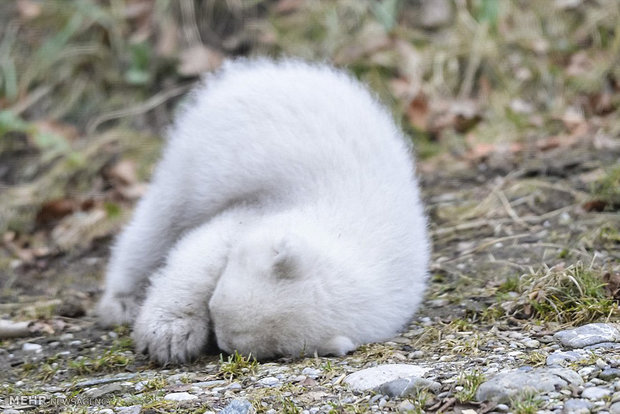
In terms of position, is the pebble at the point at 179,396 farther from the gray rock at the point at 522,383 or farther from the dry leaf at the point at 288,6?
the dry leaf at the point at 288,6

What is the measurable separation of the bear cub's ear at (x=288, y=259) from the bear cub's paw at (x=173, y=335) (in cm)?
57

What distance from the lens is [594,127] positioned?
23.7ft

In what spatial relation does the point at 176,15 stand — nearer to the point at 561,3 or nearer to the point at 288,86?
the point at 561,3

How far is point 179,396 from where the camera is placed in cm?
337

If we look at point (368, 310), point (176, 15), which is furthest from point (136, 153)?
point (368, 310)

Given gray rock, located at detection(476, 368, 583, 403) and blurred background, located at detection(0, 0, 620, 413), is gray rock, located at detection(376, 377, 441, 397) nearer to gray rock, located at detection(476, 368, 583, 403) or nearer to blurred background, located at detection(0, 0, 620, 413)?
gray rock, located at detection(476, 368, 583, 403)

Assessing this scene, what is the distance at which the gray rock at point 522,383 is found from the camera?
2975 millimetres

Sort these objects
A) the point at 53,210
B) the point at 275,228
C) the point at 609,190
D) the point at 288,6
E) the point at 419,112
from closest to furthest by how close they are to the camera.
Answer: the point at 275,228, the point at 609,190, the point at 53,210, the point at 419,112, the point at 288,6

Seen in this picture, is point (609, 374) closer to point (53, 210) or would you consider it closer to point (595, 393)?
point (595, 393)

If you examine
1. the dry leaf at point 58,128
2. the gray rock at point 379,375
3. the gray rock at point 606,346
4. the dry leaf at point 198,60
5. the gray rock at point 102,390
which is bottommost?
the gray rock at point 606,346

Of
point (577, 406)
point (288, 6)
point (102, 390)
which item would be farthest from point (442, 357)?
point (288, 6)

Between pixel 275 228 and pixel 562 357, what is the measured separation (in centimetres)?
136

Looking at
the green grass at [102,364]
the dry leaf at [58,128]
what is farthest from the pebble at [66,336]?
the dry leaf at [58,128]

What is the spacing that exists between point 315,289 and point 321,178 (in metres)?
0.77
